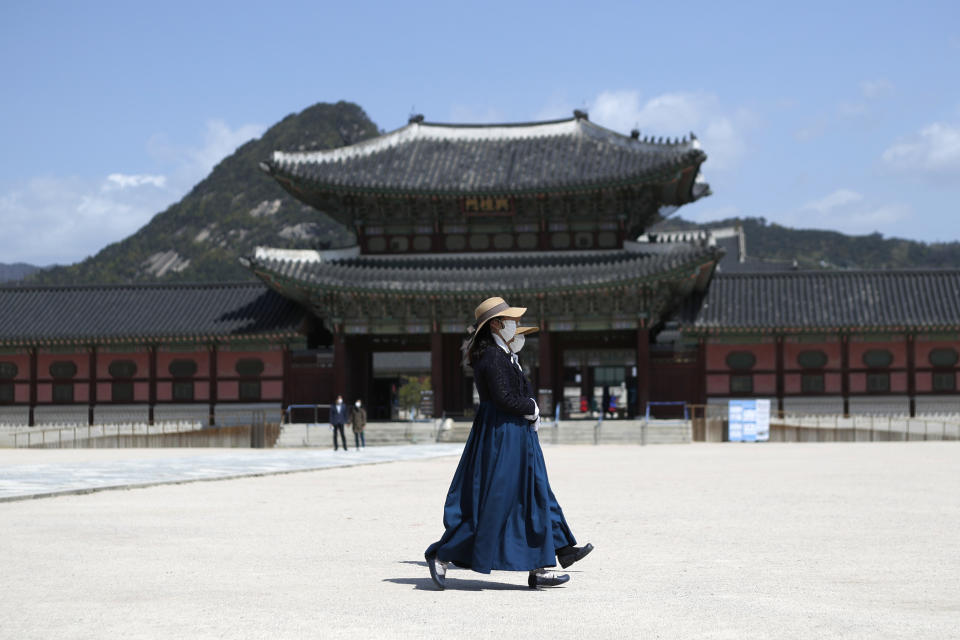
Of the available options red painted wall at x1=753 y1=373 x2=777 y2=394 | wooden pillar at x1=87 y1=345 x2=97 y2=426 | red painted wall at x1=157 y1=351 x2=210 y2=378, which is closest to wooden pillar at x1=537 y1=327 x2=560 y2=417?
red painted wall at x1=753 y1=373 x2=777 y2=394

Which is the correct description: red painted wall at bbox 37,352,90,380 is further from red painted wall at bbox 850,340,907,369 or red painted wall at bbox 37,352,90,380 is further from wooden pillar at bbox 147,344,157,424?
red painted wall at bbox 850,340,907,369

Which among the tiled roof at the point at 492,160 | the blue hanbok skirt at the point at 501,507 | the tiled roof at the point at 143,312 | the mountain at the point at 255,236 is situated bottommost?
the blue hanbok skirt at the point at 501,507

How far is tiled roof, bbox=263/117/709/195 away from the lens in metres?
36.1

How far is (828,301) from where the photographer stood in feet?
121

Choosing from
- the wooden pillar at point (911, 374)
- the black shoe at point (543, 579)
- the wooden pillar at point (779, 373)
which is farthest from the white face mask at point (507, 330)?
the wooden pillar at point (911, 374)

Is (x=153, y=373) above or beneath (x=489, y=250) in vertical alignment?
beneath

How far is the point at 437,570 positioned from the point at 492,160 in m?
32.4

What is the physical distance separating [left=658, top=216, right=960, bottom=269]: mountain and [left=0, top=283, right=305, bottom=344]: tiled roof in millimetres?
98079

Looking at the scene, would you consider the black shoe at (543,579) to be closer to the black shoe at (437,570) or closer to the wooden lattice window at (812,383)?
the black shoe at (437,570)

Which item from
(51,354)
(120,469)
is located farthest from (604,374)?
(120,469)

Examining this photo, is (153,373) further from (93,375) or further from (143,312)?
(143,312)

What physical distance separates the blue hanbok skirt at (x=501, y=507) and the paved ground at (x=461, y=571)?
0.86 feet

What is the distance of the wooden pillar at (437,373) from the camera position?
3544cm

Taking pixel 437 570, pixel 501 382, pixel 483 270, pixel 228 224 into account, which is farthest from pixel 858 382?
pixel 228 224
